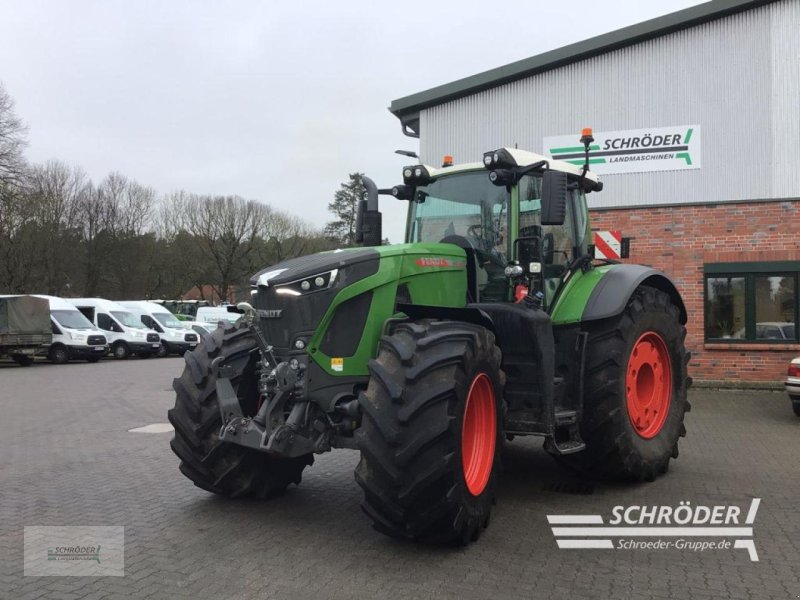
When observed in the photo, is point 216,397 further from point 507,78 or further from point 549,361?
point 507,78

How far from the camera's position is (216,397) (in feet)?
17.4

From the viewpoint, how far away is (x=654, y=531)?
5121mm

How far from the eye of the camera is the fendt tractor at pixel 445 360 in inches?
170

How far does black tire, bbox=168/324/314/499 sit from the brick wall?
9.92m

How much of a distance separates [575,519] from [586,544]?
1.77 ft

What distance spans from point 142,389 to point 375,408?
1305 cm

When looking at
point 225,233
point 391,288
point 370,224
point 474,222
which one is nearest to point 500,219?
point 474,222

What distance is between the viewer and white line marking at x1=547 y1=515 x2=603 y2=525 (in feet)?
17.3

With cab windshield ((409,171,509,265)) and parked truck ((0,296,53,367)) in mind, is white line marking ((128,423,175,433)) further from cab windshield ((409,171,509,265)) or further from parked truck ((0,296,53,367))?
parked truck ((0,296,53,367))

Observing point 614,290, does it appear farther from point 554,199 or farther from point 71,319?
point 71,319

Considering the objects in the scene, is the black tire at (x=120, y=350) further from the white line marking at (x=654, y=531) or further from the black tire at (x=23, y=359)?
the white line marking at (x=654, y=531)

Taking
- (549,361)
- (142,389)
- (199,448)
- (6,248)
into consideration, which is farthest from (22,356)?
(549,361)

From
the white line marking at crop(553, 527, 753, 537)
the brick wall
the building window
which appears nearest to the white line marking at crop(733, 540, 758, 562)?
the white line marking at crop(553, 527, 753, 537)

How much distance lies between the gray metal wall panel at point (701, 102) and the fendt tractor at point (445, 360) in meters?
7.07
